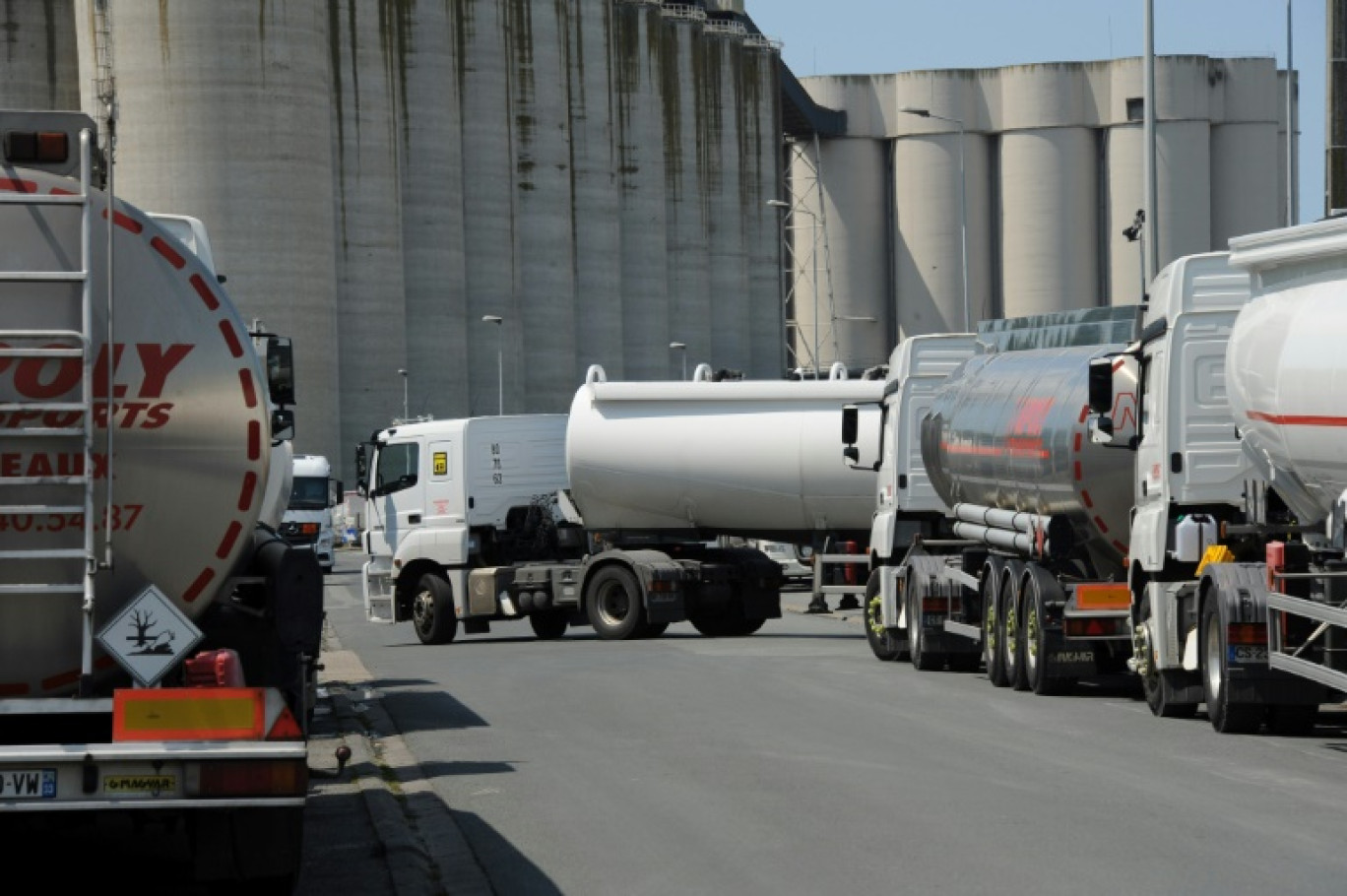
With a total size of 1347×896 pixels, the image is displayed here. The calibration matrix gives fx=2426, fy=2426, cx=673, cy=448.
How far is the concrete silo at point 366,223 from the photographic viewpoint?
7856 cm

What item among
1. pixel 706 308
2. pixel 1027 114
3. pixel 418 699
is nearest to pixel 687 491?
pixel 418 699

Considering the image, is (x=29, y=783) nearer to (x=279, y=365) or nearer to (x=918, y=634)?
(x=279, y=365)

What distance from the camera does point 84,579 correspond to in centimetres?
903

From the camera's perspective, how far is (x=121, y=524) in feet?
30.1

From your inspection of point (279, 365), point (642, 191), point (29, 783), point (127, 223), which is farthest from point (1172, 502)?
point (642, 191)

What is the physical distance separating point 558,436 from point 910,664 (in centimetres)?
865

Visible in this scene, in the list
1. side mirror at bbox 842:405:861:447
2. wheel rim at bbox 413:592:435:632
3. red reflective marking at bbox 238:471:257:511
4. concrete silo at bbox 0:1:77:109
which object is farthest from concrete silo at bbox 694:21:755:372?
red reflective marking at bbox 238:471:257:511

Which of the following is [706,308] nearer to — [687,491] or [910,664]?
[687,491]

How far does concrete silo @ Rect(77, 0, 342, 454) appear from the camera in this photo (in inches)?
2783

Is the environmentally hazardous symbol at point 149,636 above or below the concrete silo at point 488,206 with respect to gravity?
below

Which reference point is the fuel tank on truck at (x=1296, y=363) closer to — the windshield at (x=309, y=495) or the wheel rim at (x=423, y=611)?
the wheel rim at (x=423, y=611)

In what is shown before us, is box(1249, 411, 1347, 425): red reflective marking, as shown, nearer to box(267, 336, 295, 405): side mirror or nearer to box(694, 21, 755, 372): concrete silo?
box(267, 336, 295, 405): side mirror

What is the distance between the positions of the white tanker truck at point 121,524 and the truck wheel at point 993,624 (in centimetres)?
1289

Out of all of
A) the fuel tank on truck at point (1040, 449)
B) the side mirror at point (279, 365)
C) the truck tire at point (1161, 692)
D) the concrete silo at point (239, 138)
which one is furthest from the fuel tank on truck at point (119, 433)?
the concrete silo at point (239, 138)
